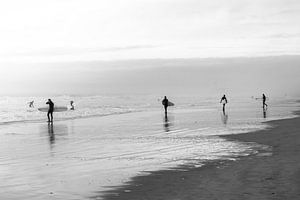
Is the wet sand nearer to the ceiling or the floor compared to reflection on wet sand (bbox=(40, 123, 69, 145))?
nearer to the floor

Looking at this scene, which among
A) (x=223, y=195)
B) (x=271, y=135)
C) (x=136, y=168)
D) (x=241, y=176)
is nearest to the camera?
(x=223, y=195)

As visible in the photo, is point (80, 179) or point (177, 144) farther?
point (177, 144)

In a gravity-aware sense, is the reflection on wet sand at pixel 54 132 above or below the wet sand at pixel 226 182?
above

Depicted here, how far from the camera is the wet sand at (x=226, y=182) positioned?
9469 millimetres

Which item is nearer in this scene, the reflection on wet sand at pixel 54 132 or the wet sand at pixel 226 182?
the wet sand at pixel 226 182

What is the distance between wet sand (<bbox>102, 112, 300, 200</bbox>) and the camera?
9.47 metres

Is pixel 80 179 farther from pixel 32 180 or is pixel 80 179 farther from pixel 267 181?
pixel 267 181

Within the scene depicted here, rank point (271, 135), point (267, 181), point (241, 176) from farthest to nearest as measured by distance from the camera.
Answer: point (271, 135)
point (241, 176)
point (267, 181)

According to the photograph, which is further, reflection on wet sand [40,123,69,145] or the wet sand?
reflection on wet sand [40,123,69,145]

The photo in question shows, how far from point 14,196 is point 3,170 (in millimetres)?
3966

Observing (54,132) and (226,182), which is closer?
(226,182)

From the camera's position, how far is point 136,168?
13.2m

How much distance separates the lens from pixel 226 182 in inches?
423

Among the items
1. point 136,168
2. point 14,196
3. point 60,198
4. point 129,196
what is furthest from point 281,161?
point 14,196
